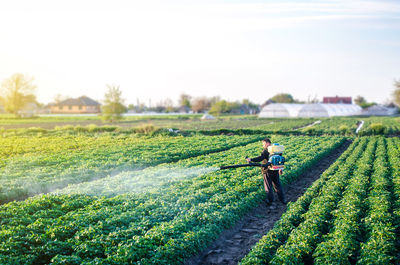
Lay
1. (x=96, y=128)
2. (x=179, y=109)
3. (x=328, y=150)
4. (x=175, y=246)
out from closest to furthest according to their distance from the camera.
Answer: (x=175, y=246) → (x=328, y=150) → (x=96, y=128) → (x=179, y=109)

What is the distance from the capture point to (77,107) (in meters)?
121

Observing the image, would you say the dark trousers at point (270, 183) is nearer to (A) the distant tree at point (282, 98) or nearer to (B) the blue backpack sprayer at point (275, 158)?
(B) the blue backpack sprayer at point (275, 158)

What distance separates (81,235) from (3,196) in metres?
6.85

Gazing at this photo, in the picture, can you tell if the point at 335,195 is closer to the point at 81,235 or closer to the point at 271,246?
the point at 271,246

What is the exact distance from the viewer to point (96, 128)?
45812 mm

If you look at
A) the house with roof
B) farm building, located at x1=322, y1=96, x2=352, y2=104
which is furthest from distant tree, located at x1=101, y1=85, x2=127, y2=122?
farm building, located at x1=322, y1=96, x2=352, y2=104

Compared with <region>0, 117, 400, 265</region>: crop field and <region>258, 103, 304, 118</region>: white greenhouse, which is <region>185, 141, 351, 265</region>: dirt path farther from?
<region>258, 103, 304, 118</region>: white greenhouse

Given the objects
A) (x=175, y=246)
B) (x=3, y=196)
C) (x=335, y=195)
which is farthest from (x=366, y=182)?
(x=3, y=196)

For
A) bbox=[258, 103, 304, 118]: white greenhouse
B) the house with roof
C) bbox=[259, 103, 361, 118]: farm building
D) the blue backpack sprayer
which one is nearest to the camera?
the blue backpack sprayer

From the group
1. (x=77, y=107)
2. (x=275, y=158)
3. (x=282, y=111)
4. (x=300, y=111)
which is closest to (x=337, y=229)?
(x=275, y=158)

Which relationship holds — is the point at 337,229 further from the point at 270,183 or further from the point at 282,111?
the point at 282,111

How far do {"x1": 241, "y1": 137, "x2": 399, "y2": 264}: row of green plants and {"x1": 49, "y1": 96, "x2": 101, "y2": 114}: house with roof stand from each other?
11646 cm

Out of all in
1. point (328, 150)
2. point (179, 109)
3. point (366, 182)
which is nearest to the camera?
point (366, 182)

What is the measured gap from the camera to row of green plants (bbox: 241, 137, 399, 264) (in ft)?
25.5
